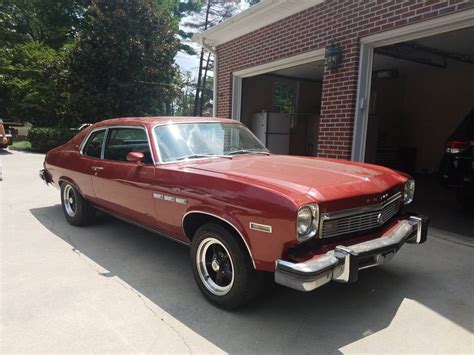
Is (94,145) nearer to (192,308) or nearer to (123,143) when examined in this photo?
(123,143)

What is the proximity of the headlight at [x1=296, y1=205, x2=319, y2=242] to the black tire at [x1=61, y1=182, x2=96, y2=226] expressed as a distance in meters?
3.70

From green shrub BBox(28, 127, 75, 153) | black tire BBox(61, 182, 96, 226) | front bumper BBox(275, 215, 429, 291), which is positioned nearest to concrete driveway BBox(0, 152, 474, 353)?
front bumper BBox(275, 215, 429, 291)

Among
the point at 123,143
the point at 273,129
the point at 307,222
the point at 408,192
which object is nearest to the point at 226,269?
the point at 307,222

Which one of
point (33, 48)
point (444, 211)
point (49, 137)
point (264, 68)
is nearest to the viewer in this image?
point (444, 211)

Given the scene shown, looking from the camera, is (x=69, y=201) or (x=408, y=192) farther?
(x=69, y=201)

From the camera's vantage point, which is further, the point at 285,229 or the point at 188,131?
the point at 188,131

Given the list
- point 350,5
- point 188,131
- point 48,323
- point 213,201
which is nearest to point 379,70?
point 350,5

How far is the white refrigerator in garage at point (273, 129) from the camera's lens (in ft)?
34.4

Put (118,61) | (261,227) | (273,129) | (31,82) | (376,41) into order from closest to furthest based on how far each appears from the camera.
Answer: (261,227) < (376,41) < (273,129) < (118,61) < (31,82)

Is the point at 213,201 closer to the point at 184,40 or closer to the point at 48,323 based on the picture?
the point at 48,323

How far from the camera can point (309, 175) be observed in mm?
3047

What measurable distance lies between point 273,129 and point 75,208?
703cm

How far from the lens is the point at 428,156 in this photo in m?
12.3

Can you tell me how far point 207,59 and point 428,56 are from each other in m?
24.2
